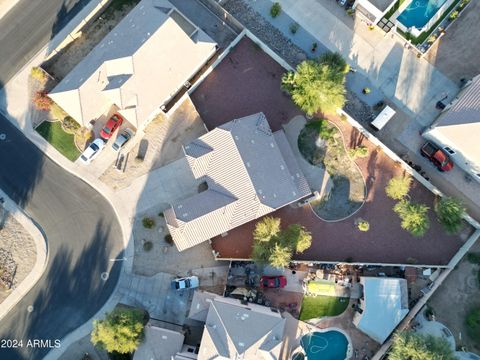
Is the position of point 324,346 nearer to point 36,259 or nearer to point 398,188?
point 398,188

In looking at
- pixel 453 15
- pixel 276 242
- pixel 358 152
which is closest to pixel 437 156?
pixel 358 152

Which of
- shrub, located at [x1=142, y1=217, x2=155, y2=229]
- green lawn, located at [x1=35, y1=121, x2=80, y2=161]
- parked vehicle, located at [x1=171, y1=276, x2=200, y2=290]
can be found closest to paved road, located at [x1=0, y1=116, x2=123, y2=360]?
green lawn, located at [x1=35, y1=121, x2=80, y2=161]

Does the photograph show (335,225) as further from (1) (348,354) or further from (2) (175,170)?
(2) (175,170)

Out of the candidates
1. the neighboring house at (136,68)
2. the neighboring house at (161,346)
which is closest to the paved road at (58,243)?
the neighboring house at (161,346)

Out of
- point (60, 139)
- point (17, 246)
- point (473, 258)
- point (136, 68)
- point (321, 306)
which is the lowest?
point (17, 246)

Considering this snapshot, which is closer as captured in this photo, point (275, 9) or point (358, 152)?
point (358, 152)

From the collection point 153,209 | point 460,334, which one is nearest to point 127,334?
point 153,209
